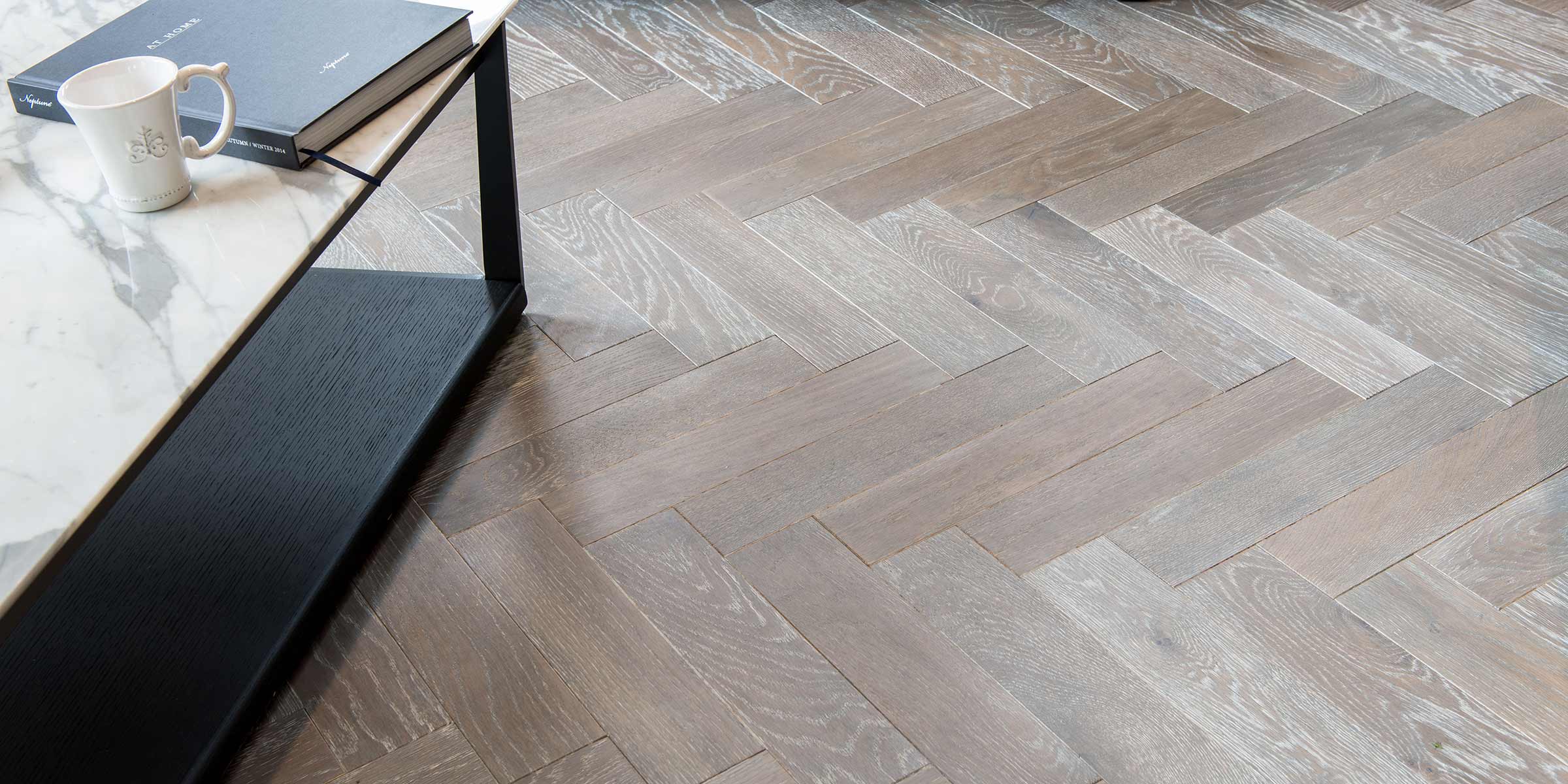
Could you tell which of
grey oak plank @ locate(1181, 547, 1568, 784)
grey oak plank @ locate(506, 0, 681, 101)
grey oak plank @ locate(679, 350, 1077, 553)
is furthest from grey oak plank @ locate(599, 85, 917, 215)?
grey oak plank @ locate(1181, 547, 1568, 784)

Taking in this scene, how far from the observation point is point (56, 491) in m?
0.87

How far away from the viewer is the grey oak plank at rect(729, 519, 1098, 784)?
1.21m

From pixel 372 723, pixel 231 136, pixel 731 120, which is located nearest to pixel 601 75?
pixel 731 120

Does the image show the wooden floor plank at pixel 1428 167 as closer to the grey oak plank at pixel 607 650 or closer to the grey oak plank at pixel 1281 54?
the grey oak plank at pixel 1281 54

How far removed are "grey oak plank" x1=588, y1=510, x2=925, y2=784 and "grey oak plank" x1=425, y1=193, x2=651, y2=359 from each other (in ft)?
1.16

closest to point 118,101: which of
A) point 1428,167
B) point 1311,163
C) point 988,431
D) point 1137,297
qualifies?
point 988,431

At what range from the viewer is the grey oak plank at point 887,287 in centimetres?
170

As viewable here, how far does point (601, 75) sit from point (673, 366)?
0.85 metres

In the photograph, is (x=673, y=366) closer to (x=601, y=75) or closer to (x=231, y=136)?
(x=231, y=136)

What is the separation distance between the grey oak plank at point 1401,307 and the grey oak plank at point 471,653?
3.87 feet

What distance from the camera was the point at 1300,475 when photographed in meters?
1.50

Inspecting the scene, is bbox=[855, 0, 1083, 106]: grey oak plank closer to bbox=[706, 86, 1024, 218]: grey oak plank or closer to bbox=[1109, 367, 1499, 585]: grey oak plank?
bbox=[706, 86, 1024, 218]: grey oak plank

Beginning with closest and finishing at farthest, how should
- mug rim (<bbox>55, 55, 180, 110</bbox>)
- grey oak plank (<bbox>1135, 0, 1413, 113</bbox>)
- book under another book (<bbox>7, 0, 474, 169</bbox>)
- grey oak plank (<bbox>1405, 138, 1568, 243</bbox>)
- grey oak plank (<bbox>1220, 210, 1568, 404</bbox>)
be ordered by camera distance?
mug rim (<bbox>55, 55, 180, 110</bbox>)
book under another book (<bbox>7, 0, 474, 169</bbox>)
grey oak plank (<bbox>1220, 210, 1568, 404</bbox>)
grey oak plank (<bbox>1405, 138, 1568, 243</bbox>)
grey oak plank (<bbox>1135, 0, 1413, 113</bbox>)

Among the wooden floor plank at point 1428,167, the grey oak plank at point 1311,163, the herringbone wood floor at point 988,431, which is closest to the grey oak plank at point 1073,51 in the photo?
the herringbone wood floor at point 988,431
